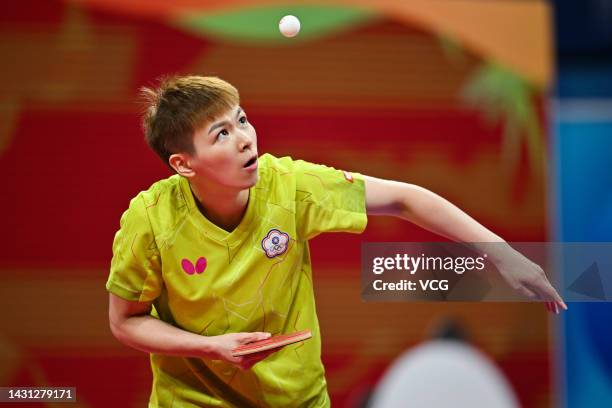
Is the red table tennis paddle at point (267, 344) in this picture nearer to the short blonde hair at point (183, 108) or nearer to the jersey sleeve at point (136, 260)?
the jersey sleeve at point (136, 260)

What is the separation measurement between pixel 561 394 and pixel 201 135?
2374mm

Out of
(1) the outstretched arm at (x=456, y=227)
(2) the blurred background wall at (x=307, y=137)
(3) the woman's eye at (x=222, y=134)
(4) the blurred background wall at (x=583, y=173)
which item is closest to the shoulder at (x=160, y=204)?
(3) the woman's eye at (x=222, y=134)

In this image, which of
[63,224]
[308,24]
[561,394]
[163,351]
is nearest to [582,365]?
[561,394]

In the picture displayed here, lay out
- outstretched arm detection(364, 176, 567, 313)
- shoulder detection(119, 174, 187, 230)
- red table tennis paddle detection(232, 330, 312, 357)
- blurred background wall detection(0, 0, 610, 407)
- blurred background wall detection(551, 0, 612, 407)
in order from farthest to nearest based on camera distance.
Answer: blurred background wall detection(551, 0, 612, 407) < blurred background wall detection(0, 0, 610, 407) < outstretched arm detection(364, 176, 567, 313) < shoulder detection(119, 174, 187, 230) < red table tennis paddle detection(232, 330, 312, 357)

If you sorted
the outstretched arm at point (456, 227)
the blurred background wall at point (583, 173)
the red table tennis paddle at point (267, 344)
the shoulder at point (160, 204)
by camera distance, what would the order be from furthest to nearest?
the blurred background wall at point (583, 173) → the outstretched arm at point (456, 227) → the shoulder at point (160, 204) → the red table tennis paddle at point (267, 344)

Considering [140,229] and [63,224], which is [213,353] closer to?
[140,229]

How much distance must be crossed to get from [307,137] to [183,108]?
5.32ft

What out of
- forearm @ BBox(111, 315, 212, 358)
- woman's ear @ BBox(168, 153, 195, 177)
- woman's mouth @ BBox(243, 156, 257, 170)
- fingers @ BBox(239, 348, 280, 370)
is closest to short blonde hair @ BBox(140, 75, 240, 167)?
woman's ear @ BBox(168, 153, 195, 177)

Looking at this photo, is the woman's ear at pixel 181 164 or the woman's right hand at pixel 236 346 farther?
the woman's ear at pixel 181 164

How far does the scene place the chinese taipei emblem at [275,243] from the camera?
2.16 metres

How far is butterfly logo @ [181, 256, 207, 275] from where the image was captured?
6.98 ft

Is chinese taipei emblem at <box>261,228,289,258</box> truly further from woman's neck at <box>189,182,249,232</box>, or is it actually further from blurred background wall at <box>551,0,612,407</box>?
blurred background wall at <box>551,0,612,407</box>

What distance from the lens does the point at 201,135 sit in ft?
7.00

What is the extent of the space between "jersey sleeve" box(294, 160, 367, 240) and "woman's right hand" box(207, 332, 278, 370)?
0.97ft
